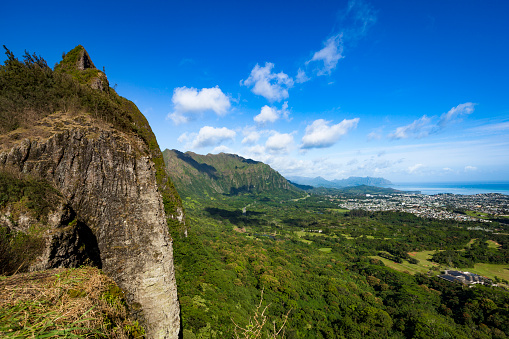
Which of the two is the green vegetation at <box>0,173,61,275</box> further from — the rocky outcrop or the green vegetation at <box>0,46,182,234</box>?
the rocky outcrop

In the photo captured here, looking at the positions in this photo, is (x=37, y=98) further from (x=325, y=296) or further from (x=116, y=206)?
(x=325, y=296)

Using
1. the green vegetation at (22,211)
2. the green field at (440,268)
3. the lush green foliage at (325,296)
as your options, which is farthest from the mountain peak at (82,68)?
the green field at (440,268)

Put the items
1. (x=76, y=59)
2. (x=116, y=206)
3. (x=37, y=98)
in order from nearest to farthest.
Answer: (x=116, y=206)
(x=37, y=98)
(x=76, y=59)

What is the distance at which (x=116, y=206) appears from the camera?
429 inches

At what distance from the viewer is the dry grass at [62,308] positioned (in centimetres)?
204

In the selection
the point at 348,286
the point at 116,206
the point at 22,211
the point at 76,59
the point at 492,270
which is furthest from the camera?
the point at 492,270

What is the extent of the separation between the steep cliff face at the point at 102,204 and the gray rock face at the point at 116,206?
0.10ft

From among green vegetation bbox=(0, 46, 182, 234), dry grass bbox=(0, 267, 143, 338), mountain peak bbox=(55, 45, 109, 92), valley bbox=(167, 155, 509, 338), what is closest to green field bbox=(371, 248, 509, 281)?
valley bbox=(167, 155, 509, 338)

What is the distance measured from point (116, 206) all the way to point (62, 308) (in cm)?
1010

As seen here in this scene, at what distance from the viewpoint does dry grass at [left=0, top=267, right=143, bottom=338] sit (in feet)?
6.69

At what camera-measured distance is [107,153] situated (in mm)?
11484

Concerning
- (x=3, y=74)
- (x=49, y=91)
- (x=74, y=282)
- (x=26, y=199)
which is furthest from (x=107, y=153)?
(x=74, y=282)

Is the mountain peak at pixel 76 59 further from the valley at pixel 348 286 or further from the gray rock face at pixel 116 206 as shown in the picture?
the valley at pixel 348 286

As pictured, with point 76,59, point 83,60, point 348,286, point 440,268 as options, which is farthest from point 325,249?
point 76,59
